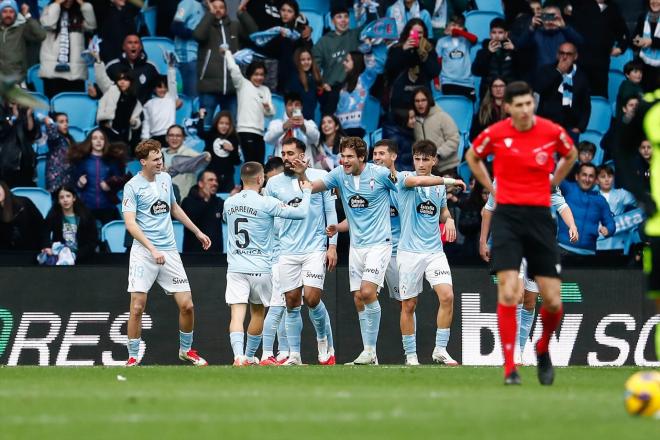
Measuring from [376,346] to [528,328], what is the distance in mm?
2224

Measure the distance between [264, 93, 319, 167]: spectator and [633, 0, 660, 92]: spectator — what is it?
5537 millimetres

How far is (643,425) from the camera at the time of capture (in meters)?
8.33

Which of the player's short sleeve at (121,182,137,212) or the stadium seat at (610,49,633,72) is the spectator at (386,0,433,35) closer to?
the stadium seat at (610,49,633,72)

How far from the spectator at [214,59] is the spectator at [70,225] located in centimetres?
332

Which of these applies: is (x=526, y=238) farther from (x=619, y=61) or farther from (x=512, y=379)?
(x=619, y=61)

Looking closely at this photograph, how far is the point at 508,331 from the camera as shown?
1137 cm

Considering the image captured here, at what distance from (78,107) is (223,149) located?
114 inches

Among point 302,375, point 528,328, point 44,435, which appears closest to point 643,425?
point 44,435

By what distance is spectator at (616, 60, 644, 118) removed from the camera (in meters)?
20.4

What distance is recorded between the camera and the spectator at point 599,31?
21.8m

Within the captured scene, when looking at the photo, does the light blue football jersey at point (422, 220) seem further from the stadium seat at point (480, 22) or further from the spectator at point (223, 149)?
the stadium seat at point (480, 22)

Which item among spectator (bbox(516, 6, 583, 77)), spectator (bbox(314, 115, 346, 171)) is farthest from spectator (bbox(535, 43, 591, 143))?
spectator (bbox(314, 115, 346, 171))

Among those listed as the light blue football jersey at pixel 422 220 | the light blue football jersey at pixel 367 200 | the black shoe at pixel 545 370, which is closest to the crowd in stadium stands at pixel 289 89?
the light blue football jersey at pixel 422 220

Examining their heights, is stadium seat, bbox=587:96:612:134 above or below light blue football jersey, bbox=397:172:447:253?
above
